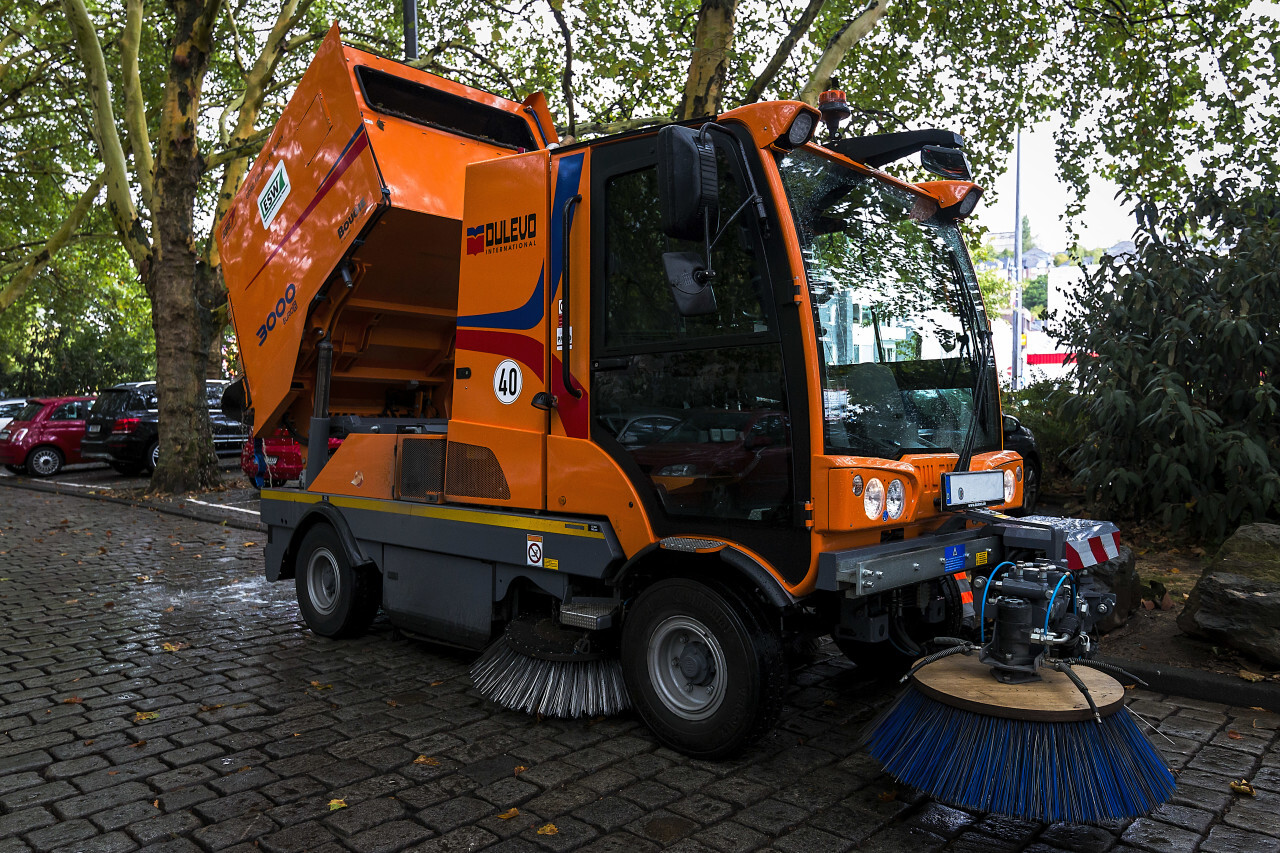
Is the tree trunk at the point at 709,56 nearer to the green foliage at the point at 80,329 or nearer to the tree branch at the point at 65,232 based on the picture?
the tree branch at the point at 65,232

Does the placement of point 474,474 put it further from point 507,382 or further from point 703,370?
point 703,370

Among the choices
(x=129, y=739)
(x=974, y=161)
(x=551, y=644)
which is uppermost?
(x=974, y=161)

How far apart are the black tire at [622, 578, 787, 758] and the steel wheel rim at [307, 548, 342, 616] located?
274cm

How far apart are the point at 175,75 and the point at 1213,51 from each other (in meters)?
14.3

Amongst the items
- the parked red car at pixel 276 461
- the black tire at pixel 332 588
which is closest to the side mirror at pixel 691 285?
the black tire at pixel 332 588

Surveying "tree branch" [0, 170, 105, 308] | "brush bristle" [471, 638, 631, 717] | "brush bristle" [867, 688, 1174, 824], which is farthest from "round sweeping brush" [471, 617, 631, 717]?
"tree branch" [0, 170, 105, 308]

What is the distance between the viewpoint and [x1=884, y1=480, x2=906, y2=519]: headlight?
366cm

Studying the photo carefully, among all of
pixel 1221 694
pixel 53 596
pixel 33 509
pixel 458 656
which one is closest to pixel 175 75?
pixel 33 509

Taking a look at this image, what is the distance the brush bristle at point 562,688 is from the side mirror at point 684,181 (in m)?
2.10

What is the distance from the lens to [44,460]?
1970 centimetres

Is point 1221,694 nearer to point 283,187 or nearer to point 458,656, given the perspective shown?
point 458,656

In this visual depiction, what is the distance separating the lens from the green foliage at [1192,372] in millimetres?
7062

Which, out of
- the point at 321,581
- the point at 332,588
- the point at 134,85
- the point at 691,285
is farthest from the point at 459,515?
the point at 134,85

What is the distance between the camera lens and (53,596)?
7445mm
